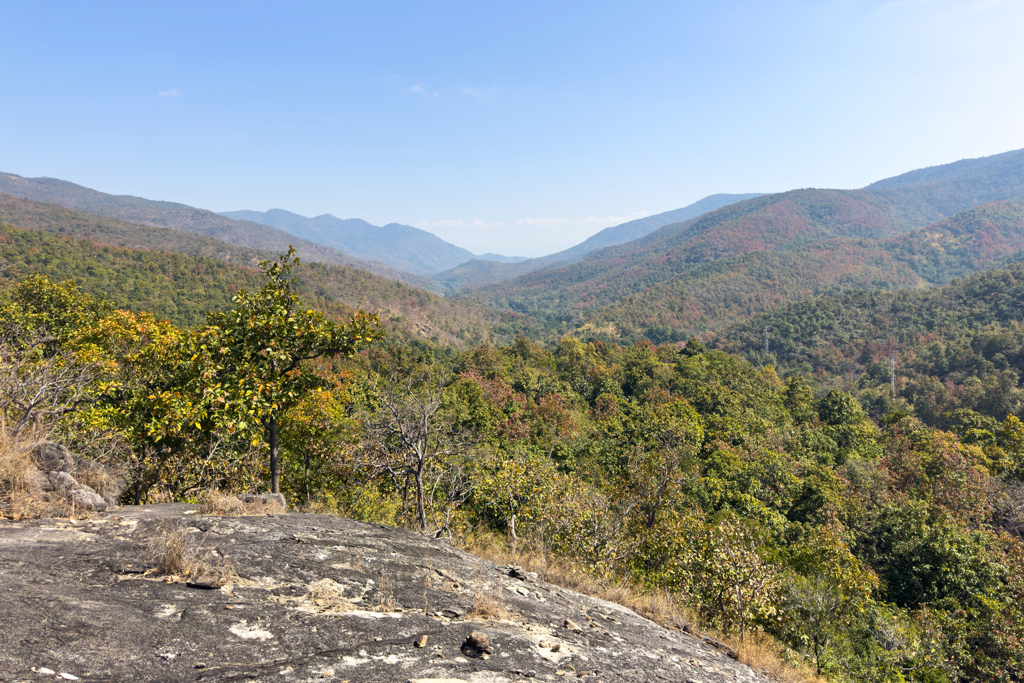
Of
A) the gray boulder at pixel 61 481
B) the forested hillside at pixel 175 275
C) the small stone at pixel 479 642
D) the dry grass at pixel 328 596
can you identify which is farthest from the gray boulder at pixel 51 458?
the forested hillside at pixel 175 275

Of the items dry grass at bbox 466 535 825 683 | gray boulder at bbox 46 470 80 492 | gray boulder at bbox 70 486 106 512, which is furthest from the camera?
dry grass at bbox 466 535 825 683

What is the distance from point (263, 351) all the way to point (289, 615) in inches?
231

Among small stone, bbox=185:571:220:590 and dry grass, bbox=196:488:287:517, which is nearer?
small stone, bbox=185:571:220:590

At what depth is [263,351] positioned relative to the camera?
30.8 feet

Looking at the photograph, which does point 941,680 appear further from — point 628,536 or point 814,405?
point 814,405

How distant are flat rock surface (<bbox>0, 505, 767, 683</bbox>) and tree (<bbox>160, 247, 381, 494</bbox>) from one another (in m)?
1.99

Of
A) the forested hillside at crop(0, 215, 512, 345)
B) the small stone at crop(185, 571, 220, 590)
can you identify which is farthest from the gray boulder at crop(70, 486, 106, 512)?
the forested hillside at crop(0, 215, 512, 345)

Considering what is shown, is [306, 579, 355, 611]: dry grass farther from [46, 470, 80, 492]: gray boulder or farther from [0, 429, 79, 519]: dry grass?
[46, 470, 80, 492]: gray boulder

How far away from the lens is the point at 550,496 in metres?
15.0

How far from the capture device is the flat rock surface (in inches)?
153

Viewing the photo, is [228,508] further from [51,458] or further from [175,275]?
[175,275]

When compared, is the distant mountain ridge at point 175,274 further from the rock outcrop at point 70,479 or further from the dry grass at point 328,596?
the dry grass at point 328,596

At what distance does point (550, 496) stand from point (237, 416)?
9.74 metres

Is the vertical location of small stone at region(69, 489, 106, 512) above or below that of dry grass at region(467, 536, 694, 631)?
above
